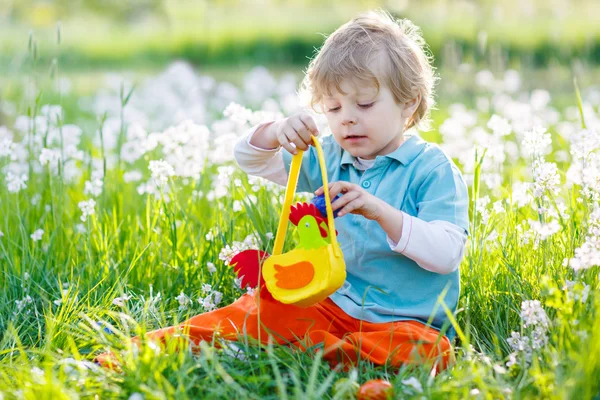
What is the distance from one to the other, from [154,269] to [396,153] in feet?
3.76

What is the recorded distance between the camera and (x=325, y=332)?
2537 millimetres

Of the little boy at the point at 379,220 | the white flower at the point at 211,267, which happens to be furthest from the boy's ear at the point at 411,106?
the white flower at the point at 211,267

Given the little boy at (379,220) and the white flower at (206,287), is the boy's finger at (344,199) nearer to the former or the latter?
the little boy at (379,220)

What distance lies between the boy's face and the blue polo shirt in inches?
3.7

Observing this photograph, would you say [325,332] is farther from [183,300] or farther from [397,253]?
[183,300]

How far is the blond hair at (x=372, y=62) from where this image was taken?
2629mm

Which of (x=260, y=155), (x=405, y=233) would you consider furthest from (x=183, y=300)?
(x=405, y=233)

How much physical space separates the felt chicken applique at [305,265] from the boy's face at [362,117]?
1.10ft

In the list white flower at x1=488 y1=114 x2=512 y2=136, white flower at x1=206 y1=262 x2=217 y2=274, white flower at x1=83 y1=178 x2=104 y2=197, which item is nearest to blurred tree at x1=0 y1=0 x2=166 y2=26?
white flower at x1=83 y1=178 x2=104 y2=197

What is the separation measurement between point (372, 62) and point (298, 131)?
0.37 m

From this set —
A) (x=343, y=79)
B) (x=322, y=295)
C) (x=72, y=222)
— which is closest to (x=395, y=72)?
(x=343, y=79)

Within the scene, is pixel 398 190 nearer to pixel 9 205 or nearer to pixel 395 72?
pixel 395 72

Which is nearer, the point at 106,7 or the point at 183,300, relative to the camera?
the point at 183,300

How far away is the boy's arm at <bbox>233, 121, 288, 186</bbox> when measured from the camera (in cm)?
286
